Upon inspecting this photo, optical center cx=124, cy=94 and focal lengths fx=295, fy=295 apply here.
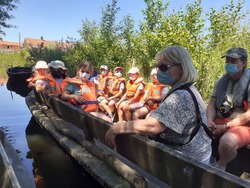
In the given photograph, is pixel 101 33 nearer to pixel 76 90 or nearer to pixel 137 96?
pixel 137 96

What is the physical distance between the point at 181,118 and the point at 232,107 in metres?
1.79

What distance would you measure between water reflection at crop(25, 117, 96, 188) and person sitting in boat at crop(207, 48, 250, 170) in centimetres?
167

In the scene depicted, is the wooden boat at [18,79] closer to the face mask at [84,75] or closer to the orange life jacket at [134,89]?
the orange life jacket at [134,89]

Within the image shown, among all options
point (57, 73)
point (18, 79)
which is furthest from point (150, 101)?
point (18, 79)

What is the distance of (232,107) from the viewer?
359cm

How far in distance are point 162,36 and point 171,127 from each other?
7.75 m

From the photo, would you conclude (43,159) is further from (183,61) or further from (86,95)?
(183,61)

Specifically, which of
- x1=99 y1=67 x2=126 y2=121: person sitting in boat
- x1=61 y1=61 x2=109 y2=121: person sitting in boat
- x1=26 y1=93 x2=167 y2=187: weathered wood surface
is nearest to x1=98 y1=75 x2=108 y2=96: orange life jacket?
x1=99 y1=67 x2=126 y2=121: person sitting in boat

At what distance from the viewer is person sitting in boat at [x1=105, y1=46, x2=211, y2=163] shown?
2031 millimetres

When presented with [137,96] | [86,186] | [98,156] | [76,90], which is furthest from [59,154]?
[137,96]

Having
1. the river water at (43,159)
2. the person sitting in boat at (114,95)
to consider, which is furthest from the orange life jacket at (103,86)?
the river water at (43,159)

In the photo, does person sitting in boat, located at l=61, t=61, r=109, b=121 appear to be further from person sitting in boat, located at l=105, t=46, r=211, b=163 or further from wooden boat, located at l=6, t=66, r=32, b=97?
wooden boat, located at l=6, t=66, r=32, b=97

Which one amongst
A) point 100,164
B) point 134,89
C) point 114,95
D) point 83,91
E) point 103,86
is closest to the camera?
point 100,164

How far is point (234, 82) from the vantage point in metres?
3.66
